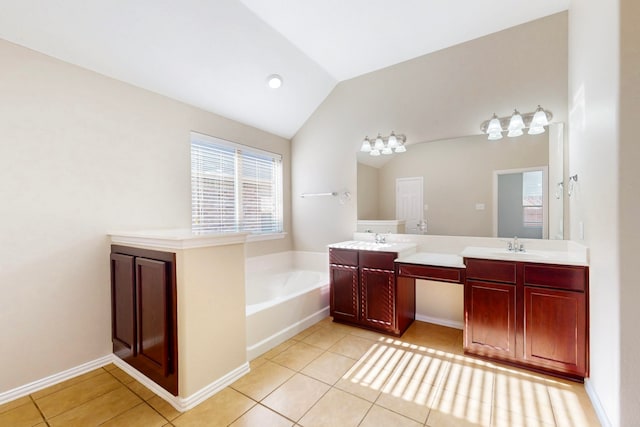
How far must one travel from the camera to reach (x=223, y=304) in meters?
2.02

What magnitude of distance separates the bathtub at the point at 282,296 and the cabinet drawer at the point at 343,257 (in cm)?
39

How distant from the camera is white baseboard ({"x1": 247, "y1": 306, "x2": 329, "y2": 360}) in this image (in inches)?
94.8

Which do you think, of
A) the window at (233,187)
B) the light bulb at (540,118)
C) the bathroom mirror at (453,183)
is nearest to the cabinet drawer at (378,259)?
the bathroom mirror at (453,183)

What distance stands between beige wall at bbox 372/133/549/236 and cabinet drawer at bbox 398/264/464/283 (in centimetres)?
61

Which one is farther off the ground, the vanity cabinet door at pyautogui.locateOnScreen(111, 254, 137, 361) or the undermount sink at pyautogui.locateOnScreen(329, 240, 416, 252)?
the undermount sink at pyautogui.locateOnScreen(329, 240, 416, 252)

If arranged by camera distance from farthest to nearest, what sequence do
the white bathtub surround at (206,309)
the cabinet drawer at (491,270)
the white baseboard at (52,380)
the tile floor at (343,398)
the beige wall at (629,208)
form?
the cabinet drawer at (491,270), the white baseboard at (52,380), the white bathtub surround at (206,309), the tile floor at (343,398), the beige wall at (629,208)

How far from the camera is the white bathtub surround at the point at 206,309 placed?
179 centimetres

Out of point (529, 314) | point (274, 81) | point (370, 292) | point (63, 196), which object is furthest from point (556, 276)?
point (63, 196)

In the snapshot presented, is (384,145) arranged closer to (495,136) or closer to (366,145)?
(366,145)

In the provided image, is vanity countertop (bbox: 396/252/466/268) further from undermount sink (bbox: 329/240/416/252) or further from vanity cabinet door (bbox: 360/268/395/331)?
vanity cabinet door (bbox: 360/268/395/331)

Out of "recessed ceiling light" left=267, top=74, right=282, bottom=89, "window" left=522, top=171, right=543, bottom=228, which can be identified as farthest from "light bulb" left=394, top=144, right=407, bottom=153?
"recessed ceiling light" left=267, top=74, right=282, bottom=89

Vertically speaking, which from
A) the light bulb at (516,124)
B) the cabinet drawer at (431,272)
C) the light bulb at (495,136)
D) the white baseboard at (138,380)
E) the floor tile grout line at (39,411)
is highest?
the light bulb at (516,124)

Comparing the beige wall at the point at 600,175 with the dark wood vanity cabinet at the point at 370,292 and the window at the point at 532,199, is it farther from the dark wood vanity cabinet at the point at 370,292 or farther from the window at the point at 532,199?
the dark wood vanity cabinet at the point at 370,292

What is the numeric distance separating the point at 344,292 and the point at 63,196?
261 centimetres
